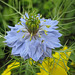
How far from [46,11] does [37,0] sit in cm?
21

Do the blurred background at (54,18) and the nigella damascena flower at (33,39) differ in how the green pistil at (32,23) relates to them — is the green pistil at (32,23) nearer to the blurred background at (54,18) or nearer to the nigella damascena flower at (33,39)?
the nigella damascena flower at (33,39)

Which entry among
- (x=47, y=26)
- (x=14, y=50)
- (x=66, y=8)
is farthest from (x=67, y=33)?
(x=14, y=50)

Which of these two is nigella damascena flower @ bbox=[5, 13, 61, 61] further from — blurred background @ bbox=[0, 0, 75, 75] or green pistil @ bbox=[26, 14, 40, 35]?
blurred background @ bbox=[0, 0, 75, 75]

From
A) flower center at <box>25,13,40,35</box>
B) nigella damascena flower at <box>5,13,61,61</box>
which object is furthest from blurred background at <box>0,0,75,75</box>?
flower center at <box>25,13,40,35</box>

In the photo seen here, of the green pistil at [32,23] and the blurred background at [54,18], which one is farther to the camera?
the blurred background at [54,18]

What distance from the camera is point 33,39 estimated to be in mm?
935

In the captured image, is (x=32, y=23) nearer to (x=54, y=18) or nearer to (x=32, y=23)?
(x=32, y=23)

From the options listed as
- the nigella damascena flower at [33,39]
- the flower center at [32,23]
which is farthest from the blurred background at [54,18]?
the flower center at [32,23]

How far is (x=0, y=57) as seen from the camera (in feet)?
3.27

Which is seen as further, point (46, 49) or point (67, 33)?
point (67, 33)

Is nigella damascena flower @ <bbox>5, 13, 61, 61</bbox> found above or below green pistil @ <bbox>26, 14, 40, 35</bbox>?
below

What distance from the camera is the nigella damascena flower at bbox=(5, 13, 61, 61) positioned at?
87 centimetres

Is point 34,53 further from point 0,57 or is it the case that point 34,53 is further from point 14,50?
point 0,57

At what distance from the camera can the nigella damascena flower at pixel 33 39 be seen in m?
0.87
